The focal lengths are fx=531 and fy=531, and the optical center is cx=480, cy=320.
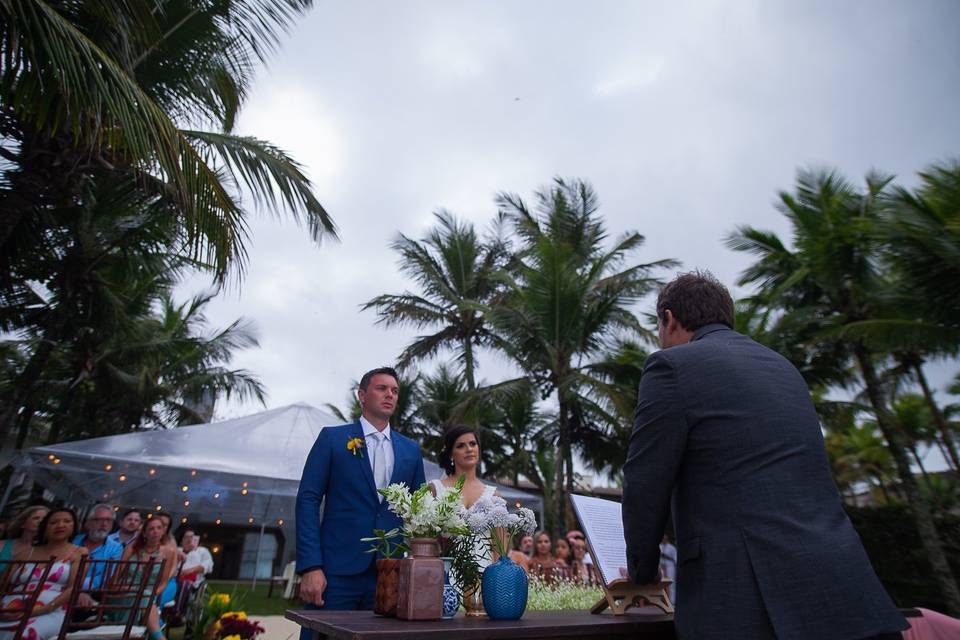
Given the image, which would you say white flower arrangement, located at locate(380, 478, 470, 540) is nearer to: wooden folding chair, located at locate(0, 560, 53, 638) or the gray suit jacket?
the gray suit jacket

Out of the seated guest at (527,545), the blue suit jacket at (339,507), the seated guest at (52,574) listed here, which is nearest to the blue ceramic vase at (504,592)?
the blue suit jacket at (339,507)

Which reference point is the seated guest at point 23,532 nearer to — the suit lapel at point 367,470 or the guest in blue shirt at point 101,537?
the guest in blue shirt at point 101,537

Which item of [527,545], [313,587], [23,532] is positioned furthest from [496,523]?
[527,545]

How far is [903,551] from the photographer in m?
11.1

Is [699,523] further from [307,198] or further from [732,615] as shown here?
[307,198]

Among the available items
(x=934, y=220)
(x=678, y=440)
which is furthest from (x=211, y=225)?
(x=934, y=220)

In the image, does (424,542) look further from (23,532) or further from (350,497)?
(23,532)

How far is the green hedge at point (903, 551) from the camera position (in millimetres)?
10328

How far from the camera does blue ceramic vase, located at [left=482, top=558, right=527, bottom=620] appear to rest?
1600 mm

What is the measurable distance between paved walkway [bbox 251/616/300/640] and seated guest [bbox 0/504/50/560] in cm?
312

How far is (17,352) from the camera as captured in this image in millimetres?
16359

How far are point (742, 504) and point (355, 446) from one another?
177cm

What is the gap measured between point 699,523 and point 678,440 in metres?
0.21

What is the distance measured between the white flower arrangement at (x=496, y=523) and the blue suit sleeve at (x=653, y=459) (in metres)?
0.39
